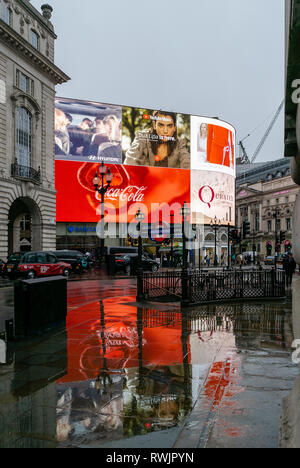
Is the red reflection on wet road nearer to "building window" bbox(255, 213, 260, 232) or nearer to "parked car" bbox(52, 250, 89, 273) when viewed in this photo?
"parked car" bbox(52, 250, 89, 273)

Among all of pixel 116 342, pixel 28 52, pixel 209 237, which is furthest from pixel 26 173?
pixel 209 237

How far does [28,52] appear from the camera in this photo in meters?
37.1

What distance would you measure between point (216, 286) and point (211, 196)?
56375 millimetres

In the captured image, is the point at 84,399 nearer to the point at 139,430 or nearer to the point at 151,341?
the point at 139,430

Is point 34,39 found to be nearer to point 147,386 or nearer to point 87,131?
point 87,131

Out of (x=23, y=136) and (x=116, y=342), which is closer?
(x=116, y=342)

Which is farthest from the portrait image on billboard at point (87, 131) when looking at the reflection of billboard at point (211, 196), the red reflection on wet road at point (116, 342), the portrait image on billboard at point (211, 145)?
the red reflection on wet road at point (116, 342)

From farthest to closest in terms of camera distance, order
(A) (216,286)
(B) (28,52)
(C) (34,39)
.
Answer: (C) (34,39), (B) (28,52), (A) (216,286)

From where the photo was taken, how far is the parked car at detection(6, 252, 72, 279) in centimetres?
2412

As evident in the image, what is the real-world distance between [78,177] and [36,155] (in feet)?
58.3

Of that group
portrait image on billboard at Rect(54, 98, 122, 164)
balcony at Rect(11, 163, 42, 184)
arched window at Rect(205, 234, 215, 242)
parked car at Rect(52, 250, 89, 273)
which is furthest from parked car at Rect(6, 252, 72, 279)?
arched window at Rect(205, 234, 215, 242)

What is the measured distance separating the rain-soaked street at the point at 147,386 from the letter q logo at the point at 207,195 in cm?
5928

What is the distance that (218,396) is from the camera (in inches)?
190

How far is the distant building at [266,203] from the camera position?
93.9 meters
